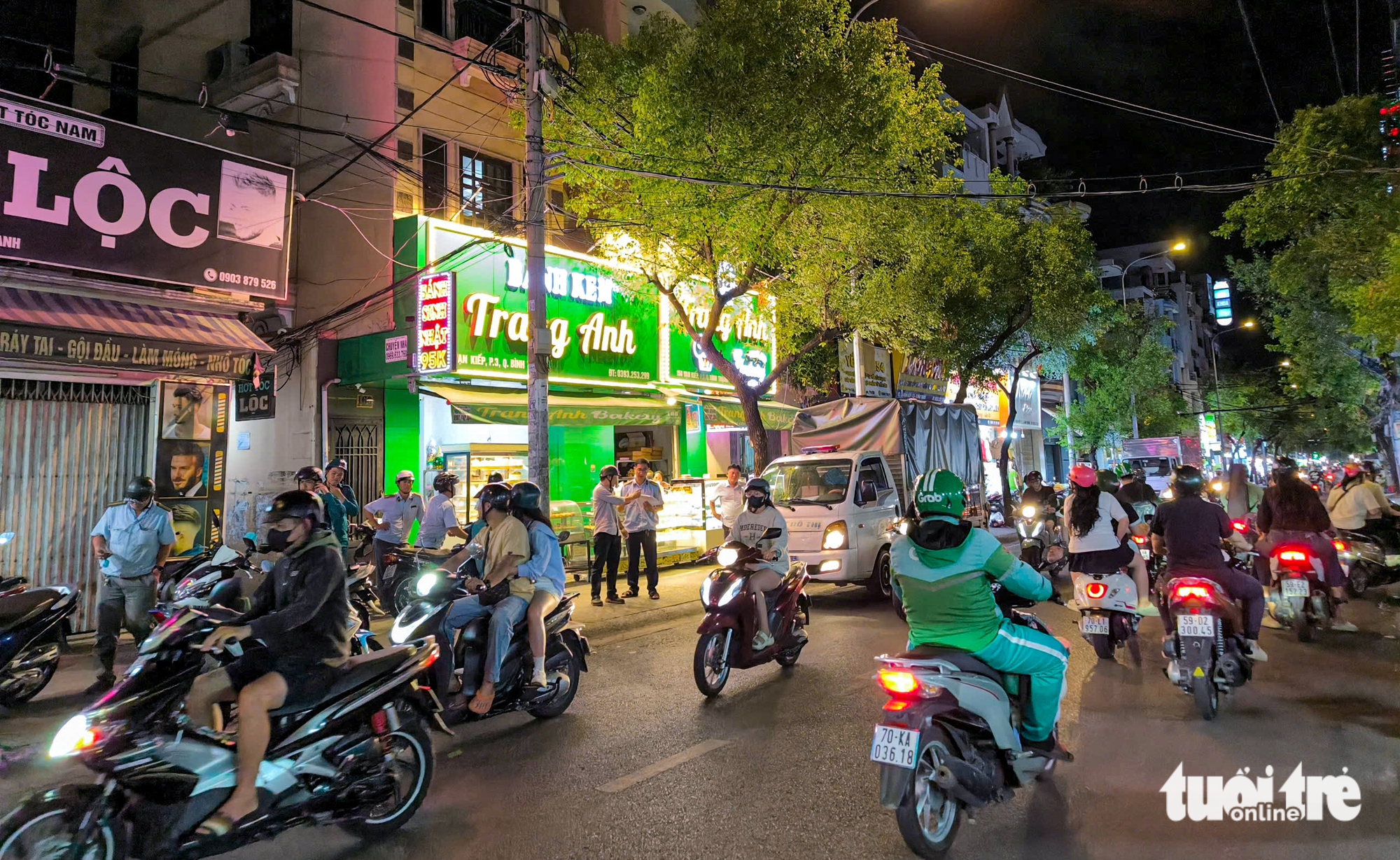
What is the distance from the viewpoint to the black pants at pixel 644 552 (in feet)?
39.6

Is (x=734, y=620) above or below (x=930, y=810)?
above

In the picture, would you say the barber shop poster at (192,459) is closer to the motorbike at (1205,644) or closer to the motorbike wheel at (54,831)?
the motorbike wheel at (54,831)

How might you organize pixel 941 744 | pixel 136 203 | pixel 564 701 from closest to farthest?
pixel 941 744, pixel 564 701, pixel 136 203

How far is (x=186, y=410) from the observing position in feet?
34.1

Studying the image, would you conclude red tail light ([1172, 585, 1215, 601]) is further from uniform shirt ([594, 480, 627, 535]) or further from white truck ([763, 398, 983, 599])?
uniform shirt ([594, 480, 627, 535])

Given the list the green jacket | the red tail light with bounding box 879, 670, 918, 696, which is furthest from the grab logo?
the red tail light with bounding box 879, 670, 918, 696

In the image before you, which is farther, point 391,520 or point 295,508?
point 391,520

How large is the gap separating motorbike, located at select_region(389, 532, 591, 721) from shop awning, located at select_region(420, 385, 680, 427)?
24.2ft

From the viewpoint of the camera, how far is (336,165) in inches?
584

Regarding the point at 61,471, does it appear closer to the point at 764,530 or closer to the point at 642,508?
the point at 642,508

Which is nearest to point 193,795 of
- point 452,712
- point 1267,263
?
point 452,712

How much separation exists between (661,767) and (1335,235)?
71.4 ft

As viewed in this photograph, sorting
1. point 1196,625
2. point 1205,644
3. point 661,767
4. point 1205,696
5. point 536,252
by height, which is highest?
point 536,252

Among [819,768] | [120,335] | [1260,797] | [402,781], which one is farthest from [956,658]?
[120,335]
